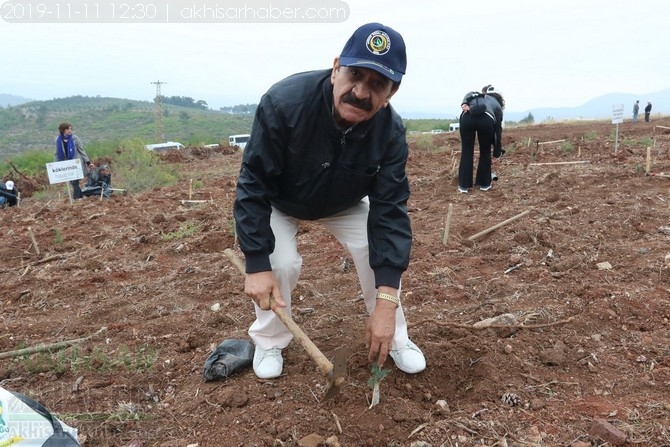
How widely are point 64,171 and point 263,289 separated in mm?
6784

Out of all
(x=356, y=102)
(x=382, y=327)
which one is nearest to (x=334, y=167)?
(x=356, y=102)

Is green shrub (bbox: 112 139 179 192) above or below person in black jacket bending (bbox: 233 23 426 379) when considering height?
below

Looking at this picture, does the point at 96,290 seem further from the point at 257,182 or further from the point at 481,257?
the point at 481,257

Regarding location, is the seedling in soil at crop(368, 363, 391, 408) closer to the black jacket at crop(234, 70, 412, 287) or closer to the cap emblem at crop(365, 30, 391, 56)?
the black jacket at crop(234, 70, 412, 287)

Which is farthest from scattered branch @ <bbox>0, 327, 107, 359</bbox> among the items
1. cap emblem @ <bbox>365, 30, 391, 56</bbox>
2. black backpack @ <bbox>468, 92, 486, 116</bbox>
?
black backpack @ <bbox>468, 92, 486, 116</bbox>

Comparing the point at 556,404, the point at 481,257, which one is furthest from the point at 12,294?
the point at 556,404

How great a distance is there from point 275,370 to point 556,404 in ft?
4.16

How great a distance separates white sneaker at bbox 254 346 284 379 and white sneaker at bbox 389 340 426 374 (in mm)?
576

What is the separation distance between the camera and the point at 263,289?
2.11 m

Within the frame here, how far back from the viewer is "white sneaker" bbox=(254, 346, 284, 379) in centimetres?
239

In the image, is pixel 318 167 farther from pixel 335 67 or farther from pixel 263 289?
pixel 263 289

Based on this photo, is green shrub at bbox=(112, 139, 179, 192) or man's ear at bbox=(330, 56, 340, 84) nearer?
man's ear at bbox=(330, 56, 340, 84)

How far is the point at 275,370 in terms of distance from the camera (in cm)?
240

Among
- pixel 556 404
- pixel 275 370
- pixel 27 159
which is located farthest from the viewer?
pixel 27 159
